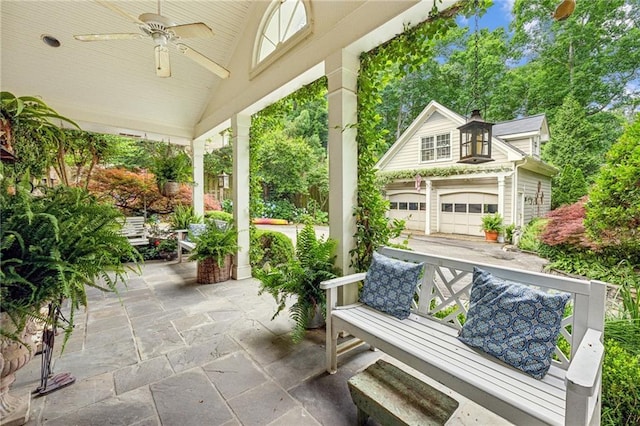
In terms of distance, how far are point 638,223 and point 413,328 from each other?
1.87 metres

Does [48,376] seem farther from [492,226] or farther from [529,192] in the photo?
[529,192]

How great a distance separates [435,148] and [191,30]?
16.6 ft

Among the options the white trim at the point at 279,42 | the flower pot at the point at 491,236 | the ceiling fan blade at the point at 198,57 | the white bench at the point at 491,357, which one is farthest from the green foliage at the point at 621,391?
the ceiling fan blade at the point at 198,57

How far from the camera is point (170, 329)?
253 centimetres

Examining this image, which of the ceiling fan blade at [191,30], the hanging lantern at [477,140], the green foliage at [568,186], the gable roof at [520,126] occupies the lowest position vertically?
the green foliage at [568,186]

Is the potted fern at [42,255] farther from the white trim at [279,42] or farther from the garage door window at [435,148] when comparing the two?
the garage door window at [435,148]

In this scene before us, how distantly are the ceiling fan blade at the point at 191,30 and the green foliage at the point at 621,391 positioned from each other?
3.38 m

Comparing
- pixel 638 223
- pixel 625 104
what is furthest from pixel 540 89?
pixel 638 223

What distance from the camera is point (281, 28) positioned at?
320cm

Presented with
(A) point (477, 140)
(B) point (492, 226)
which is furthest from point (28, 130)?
(B) point (492, 226)

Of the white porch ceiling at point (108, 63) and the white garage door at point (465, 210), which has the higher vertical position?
the white porch ceiling at point (108, 63)

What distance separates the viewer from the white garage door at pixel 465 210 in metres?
4.93

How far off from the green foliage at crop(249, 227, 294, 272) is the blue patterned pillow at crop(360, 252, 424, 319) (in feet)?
7.24

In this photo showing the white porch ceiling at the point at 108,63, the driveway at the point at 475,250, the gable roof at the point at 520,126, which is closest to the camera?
the driveway at the point at 475,250
